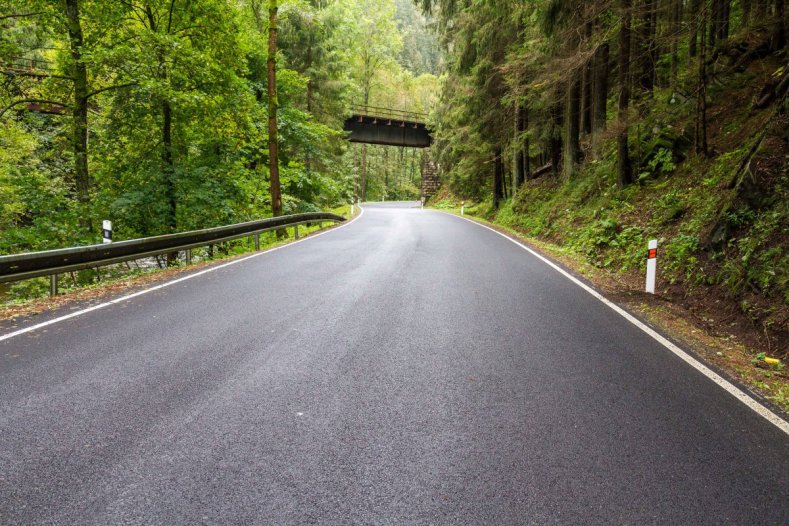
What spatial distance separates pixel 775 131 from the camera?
742 centimetres

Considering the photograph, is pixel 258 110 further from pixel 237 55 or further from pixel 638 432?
pixel 638 432

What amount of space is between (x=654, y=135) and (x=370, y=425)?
13700 millimetres

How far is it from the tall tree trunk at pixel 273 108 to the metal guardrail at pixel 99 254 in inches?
177

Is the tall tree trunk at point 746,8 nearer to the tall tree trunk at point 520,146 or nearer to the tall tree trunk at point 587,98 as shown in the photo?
the tall tree trunk at point 587,98

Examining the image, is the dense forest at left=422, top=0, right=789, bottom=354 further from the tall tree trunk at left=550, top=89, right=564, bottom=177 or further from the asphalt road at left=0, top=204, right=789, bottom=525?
the asphalt road at left=0, top=204, right=789, bottom=525

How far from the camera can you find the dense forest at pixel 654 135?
670 centimetres

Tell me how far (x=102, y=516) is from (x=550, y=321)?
4.96m

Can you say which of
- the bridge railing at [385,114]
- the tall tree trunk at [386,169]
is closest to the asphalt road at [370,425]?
the bridge railing at [385,114]

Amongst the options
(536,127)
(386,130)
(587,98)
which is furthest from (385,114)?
(587,98)

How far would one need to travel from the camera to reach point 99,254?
8117 mm

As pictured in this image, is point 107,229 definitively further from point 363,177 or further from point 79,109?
point 363,177

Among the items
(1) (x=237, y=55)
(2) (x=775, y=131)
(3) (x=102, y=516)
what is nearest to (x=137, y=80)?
(1) (x=237, y=55)

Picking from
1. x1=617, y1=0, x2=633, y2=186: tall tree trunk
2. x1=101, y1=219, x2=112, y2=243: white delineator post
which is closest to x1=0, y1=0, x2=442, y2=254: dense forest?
x1=101, y1=219, x2=112, y2=243: white delineator post

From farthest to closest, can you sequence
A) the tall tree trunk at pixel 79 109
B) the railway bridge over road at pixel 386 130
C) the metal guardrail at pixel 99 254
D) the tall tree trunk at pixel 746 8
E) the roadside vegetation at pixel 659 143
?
the railway bridge over road at pixel 386 130, the tall tree trunk at pixel 746 8, the tall tree trunk at pixel 79 109, the metal guardrail at pixel 99 254, the roadside vegetation at pixel 659 143
